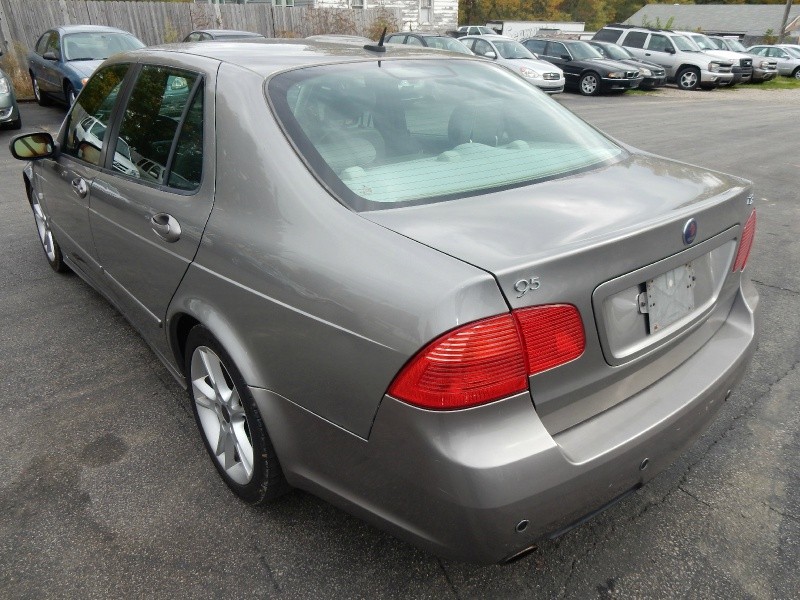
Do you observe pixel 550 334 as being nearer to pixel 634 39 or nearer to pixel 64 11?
pixel 64 11

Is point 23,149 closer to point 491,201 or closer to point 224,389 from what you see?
point 224,389

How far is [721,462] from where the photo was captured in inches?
108

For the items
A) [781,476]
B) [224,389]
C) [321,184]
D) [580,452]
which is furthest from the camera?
[781,476]

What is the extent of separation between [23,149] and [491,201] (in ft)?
9.35

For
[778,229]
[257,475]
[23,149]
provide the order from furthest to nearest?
[778,229]
[23,149]
[257,475]

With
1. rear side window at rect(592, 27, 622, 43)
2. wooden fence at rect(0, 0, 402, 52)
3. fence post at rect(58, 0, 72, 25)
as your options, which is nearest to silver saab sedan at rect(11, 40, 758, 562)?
wooden fence at rect(0, 0, 402, 52)

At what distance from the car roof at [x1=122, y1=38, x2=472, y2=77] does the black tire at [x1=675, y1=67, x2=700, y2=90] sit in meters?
23.0

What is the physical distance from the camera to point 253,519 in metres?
2.44

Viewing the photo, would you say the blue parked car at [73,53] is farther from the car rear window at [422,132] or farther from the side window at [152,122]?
the car rear window at [422,132]

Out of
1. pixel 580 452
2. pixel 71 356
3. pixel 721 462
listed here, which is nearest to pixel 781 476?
pixel 721 462

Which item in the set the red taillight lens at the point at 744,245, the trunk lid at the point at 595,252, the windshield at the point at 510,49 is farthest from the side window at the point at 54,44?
the red taillight lens at the point at 744,245

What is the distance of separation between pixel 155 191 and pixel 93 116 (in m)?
1.17

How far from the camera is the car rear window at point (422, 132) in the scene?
215 centimetres

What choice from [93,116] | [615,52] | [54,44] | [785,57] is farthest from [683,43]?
[93,116]
